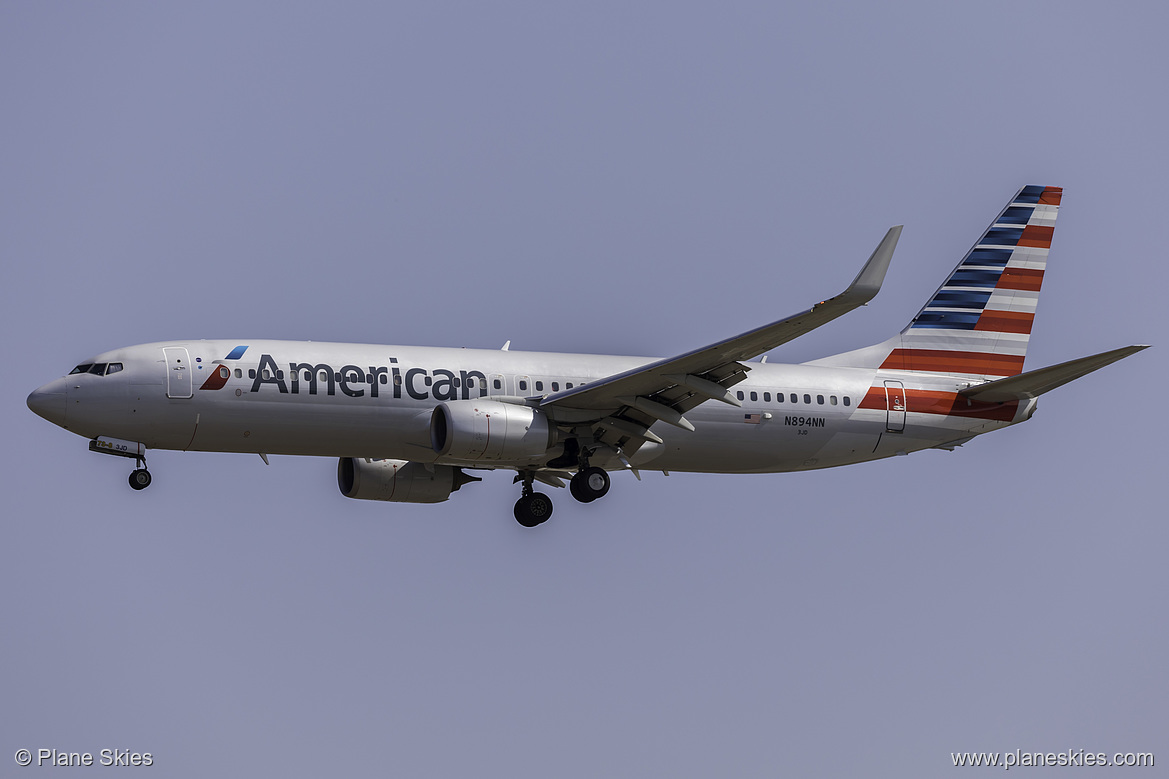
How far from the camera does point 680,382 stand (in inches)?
1396

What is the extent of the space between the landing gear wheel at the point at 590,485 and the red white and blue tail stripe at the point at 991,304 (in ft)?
32.0

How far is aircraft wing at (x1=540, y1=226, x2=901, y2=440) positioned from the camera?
32.0 metres

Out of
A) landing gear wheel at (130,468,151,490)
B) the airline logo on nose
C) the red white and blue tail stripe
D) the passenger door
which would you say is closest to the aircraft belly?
the airline logo on nose

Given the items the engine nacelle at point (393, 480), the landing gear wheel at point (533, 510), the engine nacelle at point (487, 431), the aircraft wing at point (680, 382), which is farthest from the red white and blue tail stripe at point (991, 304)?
the engine nacelle at point (393, 480)

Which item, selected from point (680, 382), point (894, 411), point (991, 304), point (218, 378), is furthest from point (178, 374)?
point (991, 304)

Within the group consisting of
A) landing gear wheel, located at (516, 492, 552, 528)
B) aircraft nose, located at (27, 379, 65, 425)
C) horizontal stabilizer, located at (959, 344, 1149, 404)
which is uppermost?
aircraft nose, located at (27, 379, 65, 425)

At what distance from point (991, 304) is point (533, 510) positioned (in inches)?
A: 614

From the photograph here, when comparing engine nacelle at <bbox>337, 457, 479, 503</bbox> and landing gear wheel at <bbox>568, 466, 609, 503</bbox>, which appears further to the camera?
engine nacelle at <bbox>337, 457, 479, 503</bbox>

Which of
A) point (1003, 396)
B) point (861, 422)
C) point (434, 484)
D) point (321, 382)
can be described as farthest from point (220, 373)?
point (1003, 396)

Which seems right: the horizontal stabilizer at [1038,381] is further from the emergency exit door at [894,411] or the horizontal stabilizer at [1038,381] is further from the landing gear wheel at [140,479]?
the landing gear wheel at [140,479]

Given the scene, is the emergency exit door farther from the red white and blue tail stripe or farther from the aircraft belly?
the aircraft belly

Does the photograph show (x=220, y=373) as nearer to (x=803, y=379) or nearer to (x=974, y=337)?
(x=803, y=379)

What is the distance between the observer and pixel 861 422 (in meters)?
40.8

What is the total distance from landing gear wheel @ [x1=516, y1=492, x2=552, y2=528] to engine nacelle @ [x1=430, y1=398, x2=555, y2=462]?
4464mm
